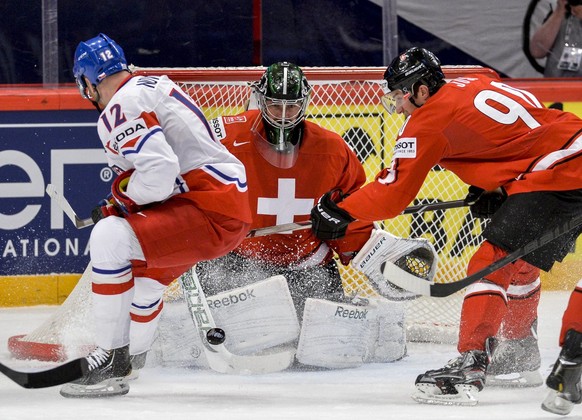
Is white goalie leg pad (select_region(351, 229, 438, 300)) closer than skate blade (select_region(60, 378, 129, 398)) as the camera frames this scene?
No

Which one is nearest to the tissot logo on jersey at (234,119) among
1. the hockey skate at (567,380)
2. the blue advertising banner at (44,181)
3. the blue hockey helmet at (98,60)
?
the blue hockey helmet at (98,60)

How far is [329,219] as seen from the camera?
3633mm

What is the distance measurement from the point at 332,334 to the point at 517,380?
0.59m

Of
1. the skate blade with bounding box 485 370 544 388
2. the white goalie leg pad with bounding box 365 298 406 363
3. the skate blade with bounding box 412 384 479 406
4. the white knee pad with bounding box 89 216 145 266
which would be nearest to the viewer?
the white knee pad with bounding box 89 216 145 266

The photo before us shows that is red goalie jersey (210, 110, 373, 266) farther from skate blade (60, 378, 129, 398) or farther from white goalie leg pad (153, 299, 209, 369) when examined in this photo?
skate blade (60, 378, 129, 398)

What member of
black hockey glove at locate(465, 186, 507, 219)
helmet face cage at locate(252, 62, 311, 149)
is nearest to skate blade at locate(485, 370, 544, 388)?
black hockey glove at locate(465, 186, 507, 219)

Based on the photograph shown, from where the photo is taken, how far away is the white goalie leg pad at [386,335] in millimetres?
4051

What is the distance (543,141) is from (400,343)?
926 mm

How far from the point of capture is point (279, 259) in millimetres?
4117

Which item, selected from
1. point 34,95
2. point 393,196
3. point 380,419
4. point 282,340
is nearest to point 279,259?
point 282,340

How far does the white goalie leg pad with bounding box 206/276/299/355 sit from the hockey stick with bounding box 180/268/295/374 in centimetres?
4

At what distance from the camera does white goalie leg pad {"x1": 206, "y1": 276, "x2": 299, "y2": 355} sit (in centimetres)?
388

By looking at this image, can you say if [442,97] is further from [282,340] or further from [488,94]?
[282,340]

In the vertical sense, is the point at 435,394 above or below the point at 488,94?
below
